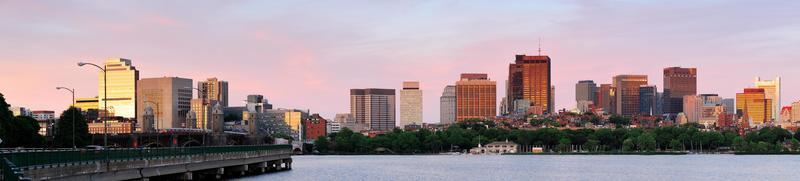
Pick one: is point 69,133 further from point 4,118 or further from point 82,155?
point 82,155

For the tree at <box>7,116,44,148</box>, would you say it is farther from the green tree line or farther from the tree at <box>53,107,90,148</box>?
the tree at <box>53,107,90,148</box>

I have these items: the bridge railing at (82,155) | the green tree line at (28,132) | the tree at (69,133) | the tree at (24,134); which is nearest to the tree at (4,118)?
the green tree line at (28,132)

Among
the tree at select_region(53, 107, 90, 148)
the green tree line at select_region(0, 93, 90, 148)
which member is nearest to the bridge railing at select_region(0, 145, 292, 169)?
the green tree line at select_region(0, 93, 90, 148)

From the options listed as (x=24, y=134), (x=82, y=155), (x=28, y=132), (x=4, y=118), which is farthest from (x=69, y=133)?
(x=82, y=155)

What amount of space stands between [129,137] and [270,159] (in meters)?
31.0

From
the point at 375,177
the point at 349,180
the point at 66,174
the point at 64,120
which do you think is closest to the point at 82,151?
the point at 66,174

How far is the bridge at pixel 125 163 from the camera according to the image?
49031mm

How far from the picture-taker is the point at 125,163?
6462 centimetres

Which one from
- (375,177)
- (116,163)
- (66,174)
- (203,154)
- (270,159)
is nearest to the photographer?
(66,174)

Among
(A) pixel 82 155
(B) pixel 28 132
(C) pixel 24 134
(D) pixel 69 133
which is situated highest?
(A) pixel 82 155

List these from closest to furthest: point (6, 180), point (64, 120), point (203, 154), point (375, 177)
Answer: point (6, 180) → point (203, 154) → point (375, 177) → point (64, 120)

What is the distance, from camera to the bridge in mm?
49031

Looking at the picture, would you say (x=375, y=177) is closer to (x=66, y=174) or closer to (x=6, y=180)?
(x=66, y=174)

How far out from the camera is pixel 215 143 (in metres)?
147
